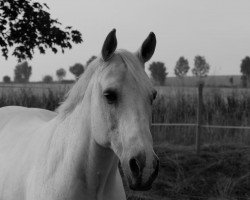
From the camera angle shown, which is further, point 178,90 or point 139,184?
point 178,90

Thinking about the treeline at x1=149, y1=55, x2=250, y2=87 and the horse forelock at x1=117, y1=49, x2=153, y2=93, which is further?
the treeline at x1=149, y1=55, x2=250, y2=87

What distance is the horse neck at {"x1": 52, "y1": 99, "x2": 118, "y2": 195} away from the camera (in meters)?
2.48

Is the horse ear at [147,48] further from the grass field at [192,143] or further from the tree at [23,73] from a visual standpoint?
the tree at [23,73]

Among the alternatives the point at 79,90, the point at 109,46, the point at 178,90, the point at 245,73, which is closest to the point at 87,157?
the point at 79,90

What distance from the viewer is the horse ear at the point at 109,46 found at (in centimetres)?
231

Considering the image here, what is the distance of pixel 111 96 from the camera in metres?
2.23

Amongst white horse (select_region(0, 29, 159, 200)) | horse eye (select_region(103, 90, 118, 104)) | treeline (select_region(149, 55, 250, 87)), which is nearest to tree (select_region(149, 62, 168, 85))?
treeline (select_region(149, 55, 250, 87))

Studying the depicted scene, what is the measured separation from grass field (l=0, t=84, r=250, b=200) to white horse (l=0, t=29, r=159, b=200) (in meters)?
3.38

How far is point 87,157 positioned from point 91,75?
1.60ft

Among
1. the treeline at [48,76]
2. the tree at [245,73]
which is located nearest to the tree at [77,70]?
the treeline at [48,76]

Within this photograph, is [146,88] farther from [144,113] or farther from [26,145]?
[26,145]

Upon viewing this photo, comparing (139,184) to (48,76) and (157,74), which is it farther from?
(157,74)

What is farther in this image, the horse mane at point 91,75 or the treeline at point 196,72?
the treeline at point 196,72

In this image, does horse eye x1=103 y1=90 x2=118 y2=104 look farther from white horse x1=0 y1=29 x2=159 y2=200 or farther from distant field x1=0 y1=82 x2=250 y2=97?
distant field x1=0 y1=82 x2=250 y2=97
